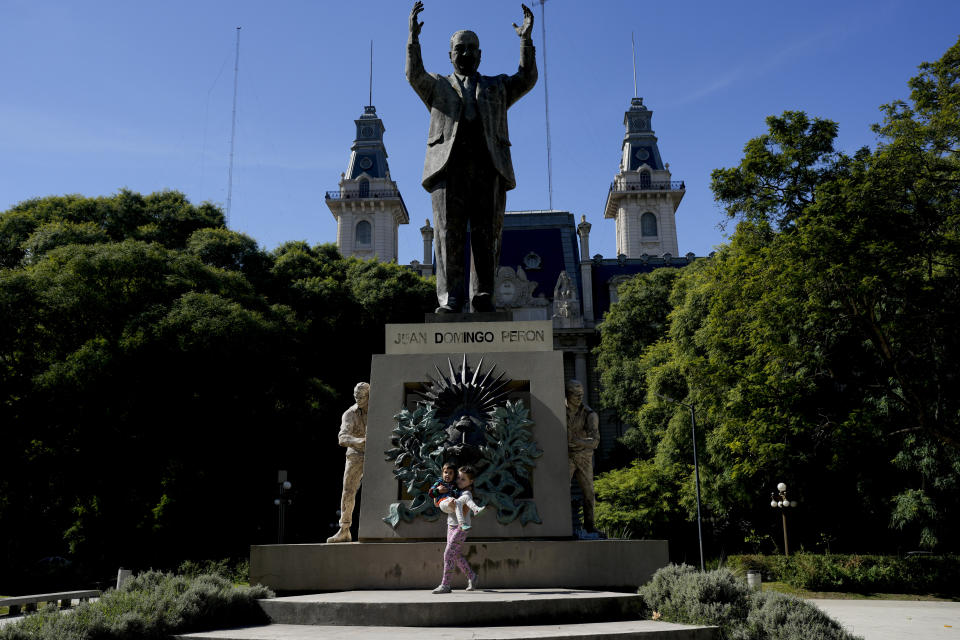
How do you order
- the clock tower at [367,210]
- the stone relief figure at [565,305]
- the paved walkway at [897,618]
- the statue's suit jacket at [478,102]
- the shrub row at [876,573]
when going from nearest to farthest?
the statue's suit jacket at [478,102]
the paved walkway at [897,618]
the shrub row at [876,573]
the stone relief figure at [565,305]
the clock tower at [367,210]

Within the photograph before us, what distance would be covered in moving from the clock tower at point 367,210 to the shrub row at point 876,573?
49.1 m

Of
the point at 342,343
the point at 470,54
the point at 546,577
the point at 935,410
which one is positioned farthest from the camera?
the point at 342,343

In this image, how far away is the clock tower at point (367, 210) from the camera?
68125mm

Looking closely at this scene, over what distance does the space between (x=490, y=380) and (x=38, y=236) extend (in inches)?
877

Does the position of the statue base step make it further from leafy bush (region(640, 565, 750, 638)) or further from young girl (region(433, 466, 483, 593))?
leafy bush (region(640, 565, 750, 638))

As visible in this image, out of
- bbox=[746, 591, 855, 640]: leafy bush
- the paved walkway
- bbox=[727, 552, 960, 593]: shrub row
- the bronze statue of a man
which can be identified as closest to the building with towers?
bbox=[727, 552, 960, 593]: shrub row

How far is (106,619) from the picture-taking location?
231 inches

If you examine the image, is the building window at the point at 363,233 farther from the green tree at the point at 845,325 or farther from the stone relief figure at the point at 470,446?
the stone relief figure at the point at 470,446

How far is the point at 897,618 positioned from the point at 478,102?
44.2 ft

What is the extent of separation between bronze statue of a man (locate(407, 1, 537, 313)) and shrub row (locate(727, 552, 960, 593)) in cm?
1749

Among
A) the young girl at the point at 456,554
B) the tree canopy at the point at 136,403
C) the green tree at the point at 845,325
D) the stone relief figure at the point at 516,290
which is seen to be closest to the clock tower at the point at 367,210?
the stone relief figure at the point at 516,290

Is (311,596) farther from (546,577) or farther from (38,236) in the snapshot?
(38,236)

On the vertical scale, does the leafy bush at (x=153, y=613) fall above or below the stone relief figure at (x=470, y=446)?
below

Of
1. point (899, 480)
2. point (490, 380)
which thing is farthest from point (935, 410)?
point (490, 380)
